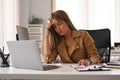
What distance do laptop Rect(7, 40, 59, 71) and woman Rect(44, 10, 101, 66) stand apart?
58 cm

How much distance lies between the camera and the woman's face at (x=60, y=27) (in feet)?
6.73

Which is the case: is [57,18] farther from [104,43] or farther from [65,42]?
[104,43]

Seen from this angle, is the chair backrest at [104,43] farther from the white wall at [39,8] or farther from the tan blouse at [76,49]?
the white wall at [39,8]

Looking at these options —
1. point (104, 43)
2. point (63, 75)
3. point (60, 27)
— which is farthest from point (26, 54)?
point (104, 43)

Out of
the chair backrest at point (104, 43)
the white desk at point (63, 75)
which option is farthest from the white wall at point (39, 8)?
the white desk at point (63, 75)

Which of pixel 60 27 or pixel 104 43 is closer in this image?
pixel 60 27

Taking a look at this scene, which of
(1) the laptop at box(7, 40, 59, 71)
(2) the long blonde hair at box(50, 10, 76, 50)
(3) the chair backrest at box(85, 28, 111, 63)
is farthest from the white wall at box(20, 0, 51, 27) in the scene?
(1) the laptop at box(7, 40, 59, 71)

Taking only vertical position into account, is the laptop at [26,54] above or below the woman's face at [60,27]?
below

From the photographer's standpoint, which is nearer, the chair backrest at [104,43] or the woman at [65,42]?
the woman at [65,42]

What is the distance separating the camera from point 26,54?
1400 millimetres

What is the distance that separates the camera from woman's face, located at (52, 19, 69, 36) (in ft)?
6.73

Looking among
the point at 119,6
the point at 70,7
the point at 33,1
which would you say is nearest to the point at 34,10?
the point at 33,1

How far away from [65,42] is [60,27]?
0.15 meters

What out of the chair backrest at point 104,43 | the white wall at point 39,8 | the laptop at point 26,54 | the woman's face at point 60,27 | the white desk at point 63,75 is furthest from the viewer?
the white wall at point 39,8
